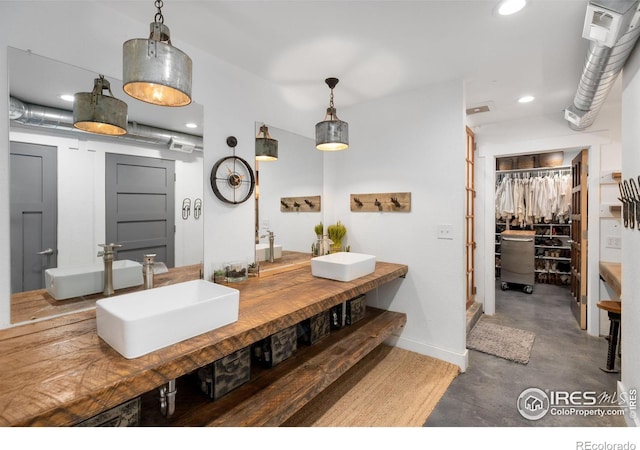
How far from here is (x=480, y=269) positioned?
3924 millimetres

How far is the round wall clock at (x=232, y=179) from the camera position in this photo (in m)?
2.13

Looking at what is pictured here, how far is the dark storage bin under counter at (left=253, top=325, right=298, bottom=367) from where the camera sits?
1847mm

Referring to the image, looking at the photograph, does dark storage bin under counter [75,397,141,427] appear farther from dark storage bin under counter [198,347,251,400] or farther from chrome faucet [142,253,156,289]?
chrome faucet [142,253,156,289]

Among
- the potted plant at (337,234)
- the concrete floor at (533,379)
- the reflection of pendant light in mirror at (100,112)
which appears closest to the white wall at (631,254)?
the concrete floor at (533,379)

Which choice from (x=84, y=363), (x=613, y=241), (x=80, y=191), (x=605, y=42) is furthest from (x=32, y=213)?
(x=613, y=241)

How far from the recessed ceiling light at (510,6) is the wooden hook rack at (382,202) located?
1495mm

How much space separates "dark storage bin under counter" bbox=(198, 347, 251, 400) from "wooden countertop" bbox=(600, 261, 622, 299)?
2717 mm

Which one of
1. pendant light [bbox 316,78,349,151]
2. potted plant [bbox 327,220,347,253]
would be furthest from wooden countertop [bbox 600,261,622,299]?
pendant light [bbox 316,78,349,151]

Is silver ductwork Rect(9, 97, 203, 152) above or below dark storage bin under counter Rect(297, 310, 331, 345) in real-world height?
above

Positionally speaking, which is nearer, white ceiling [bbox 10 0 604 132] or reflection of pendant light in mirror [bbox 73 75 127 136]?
reflection of pendant light in mirror [bbox 73 75 127 136]

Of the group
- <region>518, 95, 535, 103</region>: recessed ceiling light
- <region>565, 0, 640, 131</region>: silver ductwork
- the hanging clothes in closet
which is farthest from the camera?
the hanging clothes in closet

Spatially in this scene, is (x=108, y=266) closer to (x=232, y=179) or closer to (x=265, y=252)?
(x=232, y=179)

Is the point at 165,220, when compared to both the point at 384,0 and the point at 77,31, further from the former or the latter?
the point at 384,0

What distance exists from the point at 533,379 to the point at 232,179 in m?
2.89
